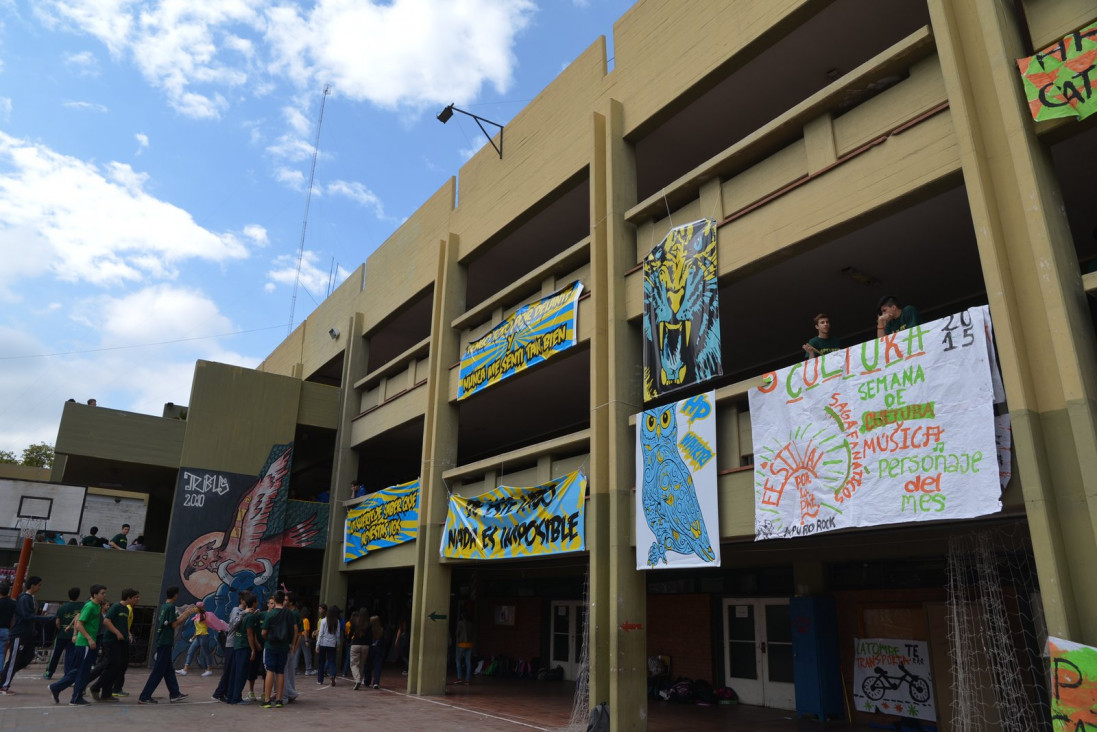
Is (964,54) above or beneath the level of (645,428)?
above

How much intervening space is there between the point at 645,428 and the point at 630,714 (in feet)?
14.0

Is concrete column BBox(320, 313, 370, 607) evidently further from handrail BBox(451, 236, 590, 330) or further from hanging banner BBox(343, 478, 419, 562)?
handrail BBox(451, 236, 590, 330)

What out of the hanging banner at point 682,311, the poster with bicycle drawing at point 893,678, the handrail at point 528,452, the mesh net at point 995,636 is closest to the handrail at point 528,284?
the hanging banner at point 682,311

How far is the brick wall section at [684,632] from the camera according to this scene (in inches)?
633

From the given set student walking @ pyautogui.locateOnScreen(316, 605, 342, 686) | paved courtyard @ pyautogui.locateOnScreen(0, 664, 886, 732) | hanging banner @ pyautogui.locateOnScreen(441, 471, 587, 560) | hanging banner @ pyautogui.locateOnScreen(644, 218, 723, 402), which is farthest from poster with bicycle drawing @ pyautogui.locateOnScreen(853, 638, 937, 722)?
student walking @ pyautogui.locateOnScreen(316, 605, 342, 686)

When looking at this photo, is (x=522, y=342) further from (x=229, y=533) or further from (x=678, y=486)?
(x=229, y=533)

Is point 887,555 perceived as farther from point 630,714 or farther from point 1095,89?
point 1095,89

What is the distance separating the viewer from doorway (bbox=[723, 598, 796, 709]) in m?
14.5

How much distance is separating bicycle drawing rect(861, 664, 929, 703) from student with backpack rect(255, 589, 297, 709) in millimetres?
9780

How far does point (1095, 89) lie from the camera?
7566mm

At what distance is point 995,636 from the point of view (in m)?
11.3

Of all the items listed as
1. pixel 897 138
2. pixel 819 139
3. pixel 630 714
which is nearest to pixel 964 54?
pixel 897 138

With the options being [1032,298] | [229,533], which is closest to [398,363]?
[229,533]

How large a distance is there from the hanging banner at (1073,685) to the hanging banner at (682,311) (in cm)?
542
